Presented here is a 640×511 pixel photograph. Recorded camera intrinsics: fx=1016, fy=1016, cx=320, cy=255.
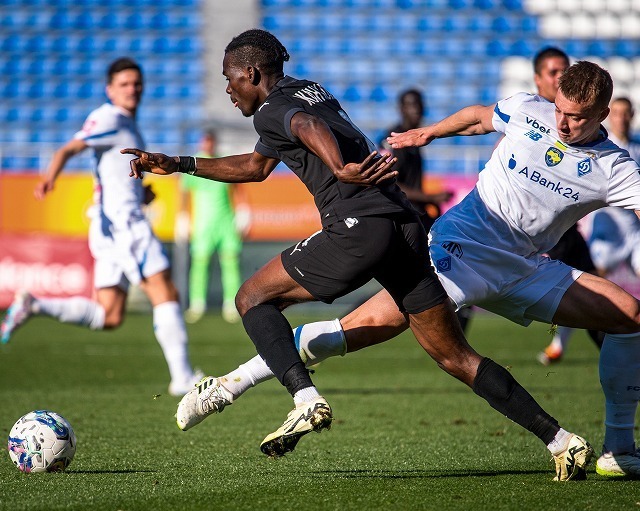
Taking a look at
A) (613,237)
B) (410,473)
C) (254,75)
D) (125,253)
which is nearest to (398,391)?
(125,253)

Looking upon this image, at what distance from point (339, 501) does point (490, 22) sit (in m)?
19.1

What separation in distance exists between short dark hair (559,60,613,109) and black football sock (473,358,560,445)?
125 cm

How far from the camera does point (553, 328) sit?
4.92 m

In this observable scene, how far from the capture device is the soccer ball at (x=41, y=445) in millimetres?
4672

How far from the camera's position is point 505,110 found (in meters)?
4.86

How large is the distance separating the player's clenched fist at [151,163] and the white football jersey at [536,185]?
4.31 feet

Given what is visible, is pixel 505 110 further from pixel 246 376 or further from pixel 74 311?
pixel 74 311

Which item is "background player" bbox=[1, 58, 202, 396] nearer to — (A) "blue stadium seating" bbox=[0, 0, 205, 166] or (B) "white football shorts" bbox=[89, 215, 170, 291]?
(B) "white football shorts" bbox=[89, 215, 170, 291]

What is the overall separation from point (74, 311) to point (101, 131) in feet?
4.77

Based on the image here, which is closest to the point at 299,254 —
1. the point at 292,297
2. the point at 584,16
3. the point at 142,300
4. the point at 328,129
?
the point at 292,297

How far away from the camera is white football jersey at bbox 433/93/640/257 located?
183 inches

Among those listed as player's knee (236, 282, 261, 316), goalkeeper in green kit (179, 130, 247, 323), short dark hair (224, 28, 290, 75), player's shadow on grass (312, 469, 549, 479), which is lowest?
goalkeeper in green kit (179, 130, 247, 323)

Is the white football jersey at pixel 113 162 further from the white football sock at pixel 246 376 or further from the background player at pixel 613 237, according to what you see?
the background player at pixel 613 237

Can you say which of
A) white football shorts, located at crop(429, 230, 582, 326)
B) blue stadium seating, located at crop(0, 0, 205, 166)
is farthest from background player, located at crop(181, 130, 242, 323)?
white football shorts, located at crop(429, 230, 582, 326)
